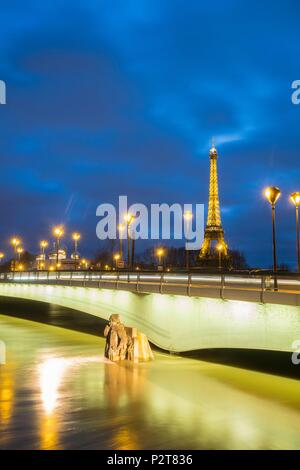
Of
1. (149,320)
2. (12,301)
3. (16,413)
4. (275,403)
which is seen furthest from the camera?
(12,301)

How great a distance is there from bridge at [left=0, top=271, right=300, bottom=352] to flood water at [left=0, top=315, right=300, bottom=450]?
1902 mm

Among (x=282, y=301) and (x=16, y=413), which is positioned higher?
(x=282, y=301)

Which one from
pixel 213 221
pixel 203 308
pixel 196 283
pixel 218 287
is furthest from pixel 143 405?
pixel 213 221

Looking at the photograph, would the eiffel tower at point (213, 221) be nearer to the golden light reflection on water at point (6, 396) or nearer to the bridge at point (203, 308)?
the bridge at point (203, 308)

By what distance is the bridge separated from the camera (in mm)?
23219

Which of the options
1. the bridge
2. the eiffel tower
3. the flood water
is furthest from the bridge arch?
the eiffel tower

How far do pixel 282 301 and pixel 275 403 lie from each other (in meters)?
3.96

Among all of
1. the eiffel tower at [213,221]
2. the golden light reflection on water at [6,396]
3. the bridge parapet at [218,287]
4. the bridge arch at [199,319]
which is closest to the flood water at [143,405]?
the golden light reflection on water at [6,396]

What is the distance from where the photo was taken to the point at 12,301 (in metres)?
101

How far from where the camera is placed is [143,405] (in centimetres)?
2106

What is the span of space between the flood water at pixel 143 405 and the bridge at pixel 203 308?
190cm
